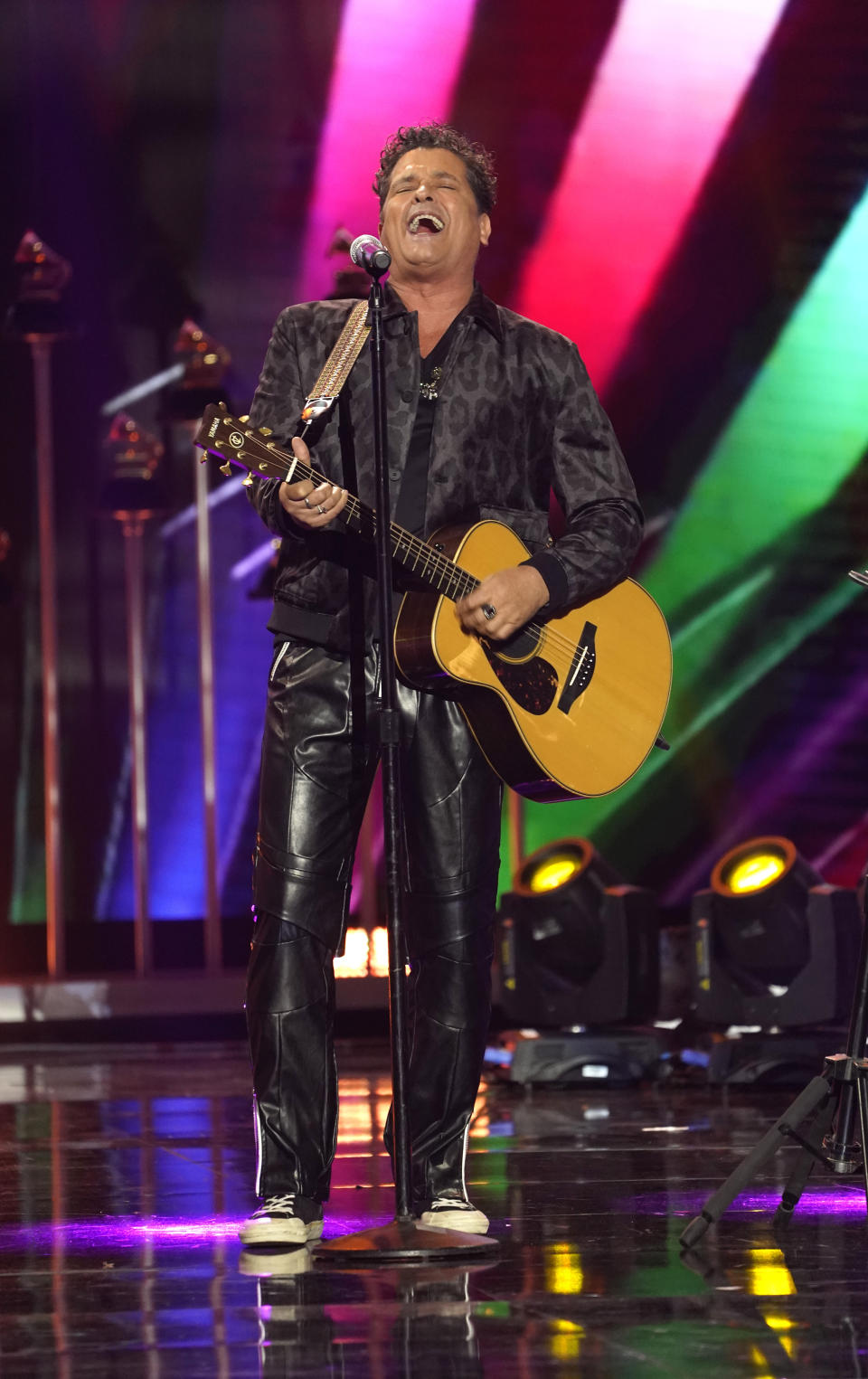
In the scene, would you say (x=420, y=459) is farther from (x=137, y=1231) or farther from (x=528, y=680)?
(x=137, y=1231)

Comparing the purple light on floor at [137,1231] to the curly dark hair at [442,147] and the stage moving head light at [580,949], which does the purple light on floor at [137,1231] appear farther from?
the stage moving head light at [580,949]

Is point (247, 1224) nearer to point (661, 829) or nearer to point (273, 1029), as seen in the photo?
point (273, 1029)

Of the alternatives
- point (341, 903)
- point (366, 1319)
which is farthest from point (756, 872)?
point (366, 1319)

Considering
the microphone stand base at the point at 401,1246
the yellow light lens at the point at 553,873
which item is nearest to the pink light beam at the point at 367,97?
the yellow light lens at the point at 553,873

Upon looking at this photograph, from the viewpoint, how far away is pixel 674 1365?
197 centimetres

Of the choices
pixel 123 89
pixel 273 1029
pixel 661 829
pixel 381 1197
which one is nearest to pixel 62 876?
pixel 661 829

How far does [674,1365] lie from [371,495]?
4.40ft

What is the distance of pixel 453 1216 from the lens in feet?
8.88

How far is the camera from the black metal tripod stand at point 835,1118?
2.77 m

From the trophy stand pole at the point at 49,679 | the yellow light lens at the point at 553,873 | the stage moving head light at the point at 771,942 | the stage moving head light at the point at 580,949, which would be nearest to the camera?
the stage moving head light at the point at 771,942

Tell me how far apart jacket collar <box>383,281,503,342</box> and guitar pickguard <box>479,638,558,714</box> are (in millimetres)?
501

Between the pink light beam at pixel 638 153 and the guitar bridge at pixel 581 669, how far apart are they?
16.6ft

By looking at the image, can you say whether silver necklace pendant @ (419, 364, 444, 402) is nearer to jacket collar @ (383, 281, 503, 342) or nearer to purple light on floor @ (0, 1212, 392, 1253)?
jacket collar @ (383, 281, 503, 342)

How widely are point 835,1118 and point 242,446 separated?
1425 millimetres
